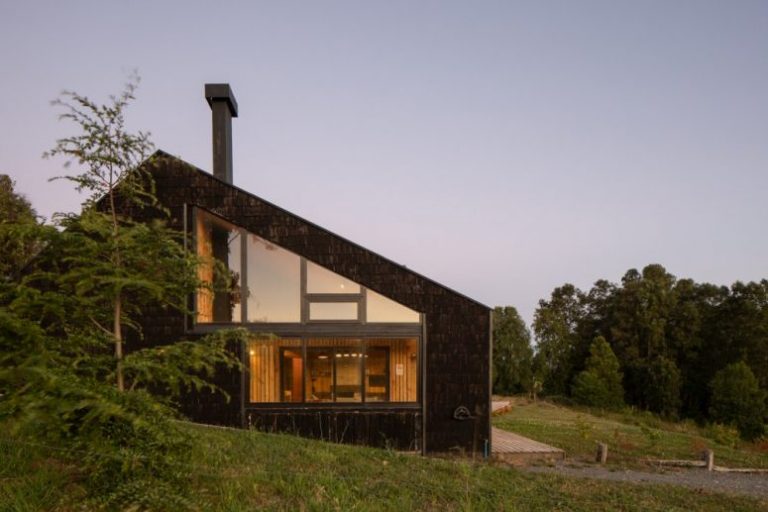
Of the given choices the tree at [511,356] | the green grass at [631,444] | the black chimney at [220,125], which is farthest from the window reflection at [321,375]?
the tree at [511,356]

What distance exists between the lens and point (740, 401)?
86.6 ft

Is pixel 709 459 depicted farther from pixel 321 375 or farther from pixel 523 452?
pixel 321 375

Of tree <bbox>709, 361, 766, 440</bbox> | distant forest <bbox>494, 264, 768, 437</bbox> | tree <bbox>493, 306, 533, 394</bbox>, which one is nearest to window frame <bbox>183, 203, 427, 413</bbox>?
distant forest <bbox>494, 264, 768, 437</bbox>

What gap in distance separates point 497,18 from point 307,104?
1051 cm

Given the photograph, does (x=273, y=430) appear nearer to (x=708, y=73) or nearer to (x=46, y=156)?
(x=46, y=156)

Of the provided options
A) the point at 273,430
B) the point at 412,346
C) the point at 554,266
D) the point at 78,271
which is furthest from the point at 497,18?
the point at 554,266

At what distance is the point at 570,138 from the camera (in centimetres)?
2075

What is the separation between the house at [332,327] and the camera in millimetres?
9172

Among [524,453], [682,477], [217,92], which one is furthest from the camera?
[217,92]

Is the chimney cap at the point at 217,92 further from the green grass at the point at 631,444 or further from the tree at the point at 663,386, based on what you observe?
the tree at the point at 663,386

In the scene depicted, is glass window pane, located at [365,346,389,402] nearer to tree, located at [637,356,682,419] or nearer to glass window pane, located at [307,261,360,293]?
glass window pane, located at [307,261,360,293]

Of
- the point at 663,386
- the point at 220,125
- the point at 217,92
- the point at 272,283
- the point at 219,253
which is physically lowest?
the point at 663,386

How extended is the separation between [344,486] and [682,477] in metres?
6.69

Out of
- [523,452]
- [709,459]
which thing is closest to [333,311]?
[523,452]
